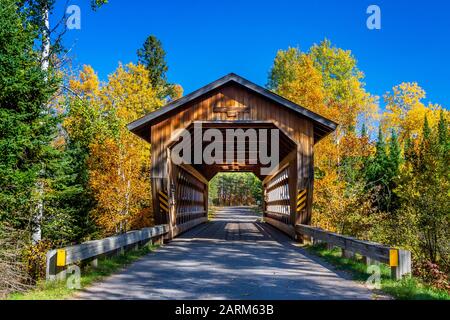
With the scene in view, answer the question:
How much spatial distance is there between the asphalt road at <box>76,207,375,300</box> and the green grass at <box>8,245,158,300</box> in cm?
17

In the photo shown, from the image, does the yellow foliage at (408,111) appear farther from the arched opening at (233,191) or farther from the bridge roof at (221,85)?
the arched opening at (233,191)

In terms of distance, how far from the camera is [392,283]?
651 cm

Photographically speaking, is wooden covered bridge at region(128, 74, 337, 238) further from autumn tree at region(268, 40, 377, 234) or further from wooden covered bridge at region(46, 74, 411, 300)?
autumn tree at region(268, 40, 377, 234)

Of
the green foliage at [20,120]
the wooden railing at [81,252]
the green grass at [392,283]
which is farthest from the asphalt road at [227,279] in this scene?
the green foliage at [20,120]

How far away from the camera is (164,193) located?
14320 millimetres

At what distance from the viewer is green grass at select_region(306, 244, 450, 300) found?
5730 mm

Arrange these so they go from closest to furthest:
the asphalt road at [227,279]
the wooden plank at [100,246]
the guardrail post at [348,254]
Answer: the asphalt road at [227,279] → the wooden plank at [100,246] → the guardrail post at [348,254]

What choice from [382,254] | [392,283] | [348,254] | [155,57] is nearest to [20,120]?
[348,254]

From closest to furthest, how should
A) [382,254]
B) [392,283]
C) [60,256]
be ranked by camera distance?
[60,256] < [392,283] < [382,254]

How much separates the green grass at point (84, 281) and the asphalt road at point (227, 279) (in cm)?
17

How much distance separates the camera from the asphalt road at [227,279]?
19.4 feet

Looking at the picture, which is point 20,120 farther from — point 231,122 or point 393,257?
point 393,257

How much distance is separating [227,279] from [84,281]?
225 cm

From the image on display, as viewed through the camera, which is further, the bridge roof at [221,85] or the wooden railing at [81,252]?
the bridge roof at [221,85]
